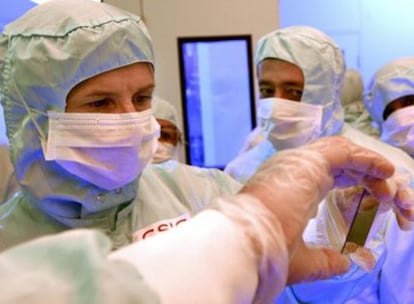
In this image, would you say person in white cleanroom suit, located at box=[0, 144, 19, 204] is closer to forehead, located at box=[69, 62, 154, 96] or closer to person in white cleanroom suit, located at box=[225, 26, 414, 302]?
forehead, located at box=[69, 62, 154, 96]

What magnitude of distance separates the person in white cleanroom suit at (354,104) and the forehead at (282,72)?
83cm

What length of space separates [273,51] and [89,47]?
1061mm

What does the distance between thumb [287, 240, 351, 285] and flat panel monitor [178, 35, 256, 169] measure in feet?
6.26

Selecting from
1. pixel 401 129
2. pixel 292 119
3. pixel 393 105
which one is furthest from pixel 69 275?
pixel 393 105

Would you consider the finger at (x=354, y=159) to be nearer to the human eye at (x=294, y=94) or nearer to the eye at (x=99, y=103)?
the eye at (x=99, y=103)

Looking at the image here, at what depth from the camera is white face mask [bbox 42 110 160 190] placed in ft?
3.23

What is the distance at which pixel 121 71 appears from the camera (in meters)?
1.02

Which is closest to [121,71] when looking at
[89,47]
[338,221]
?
[89,47]

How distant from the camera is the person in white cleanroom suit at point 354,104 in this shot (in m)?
2.59

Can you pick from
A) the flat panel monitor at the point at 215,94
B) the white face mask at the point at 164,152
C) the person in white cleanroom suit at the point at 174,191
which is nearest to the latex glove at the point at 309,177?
the person in white cleanroom suit at the point at 174,191

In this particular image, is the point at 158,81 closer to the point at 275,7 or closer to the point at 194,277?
the point at 275,7

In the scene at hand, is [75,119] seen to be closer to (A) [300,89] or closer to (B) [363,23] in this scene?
(A) [300,89]

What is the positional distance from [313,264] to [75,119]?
0.56 m

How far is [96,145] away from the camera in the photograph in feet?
3.24
